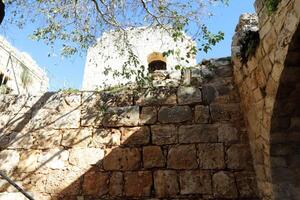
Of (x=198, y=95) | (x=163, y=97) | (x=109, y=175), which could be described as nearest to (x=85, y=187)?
(x=109, y=175)

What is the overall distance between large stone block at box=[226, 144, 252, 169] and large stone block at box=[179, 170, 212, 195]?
1.03ft

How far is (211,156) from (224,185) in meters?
0.36

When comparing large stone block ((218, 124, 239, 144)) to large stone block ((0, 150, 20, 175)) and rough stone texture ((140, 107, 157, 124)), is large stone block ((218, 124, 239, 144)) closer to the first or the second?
rough stone texture ((140, 107, 157, 124))

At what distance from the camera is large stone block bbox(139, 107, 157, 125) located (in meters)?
3.83

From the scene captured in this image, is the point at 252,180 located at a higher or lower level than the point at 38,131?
lower

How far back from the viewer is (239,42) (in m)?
3.49

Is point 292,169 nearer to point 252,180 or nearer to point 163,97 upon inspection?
point 252,180

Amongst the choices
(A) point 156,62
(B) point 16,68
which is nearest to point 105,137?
(B) point 16,68

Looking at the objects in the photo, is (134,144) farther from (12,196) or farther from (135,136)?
(12,196)

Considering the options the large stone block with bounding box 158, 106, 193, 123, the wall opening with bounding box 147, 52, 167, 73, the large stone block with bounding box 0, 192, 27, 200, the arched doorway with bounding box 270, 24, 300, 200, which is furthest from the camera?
the wall opening with bounding box 147, 52, 167, 73

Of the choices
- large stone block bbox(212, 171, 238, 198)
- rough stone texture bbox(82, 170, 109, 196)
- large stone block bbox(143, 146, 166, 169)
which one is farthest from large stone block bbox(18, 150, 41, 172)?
large stone block bbox(212, 171, 238, 198)

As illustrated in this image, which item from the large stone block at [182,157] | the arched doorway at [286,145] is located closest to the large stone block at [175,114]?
the large stone block at [182,157]

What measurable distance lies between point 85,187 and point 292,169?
7.74ft

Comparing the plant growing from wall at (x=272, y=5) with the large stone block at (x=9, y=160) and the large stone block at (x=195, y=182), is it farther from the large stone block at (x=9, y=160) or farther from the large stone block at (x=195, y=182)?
the large stone block at (x=9, y=160)
